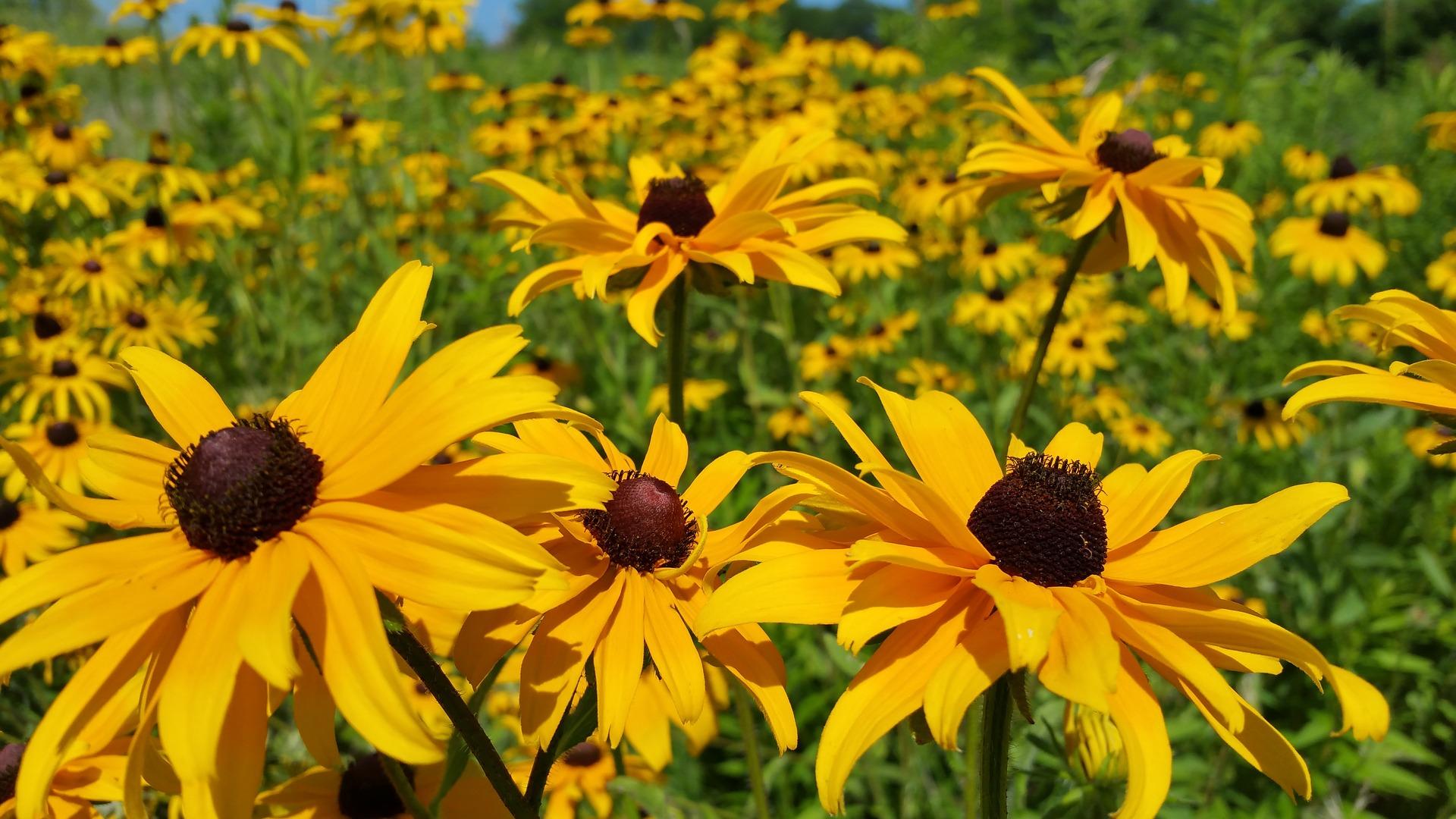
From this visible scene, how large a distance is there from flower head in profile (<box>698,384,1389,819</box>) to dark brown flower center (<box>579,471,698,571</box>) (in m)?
0.19

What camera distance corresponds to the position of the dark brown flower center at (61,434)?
10.4 ft

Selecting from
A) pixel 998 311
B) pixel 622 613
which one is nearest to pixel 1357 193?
pixel 998 311

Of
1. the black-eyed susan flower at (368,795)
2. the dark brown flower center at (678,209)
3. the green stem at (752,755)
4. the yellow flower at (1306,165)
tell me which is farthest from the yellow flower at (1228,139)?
the black-eyed susan flower at (368,795)

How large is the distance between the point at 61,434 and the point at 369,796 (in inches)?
104

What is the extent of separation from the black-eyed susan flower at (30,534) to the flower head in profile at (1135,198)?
2.74 metres

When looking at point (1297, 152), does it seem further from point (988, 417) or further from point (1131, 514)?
point (1131, 514)

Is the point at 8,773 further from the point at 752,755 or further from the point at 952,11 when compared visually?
the point at 952,11

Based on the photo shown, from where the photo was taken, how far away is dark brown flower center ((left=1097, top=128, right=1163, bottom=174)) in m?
1.86

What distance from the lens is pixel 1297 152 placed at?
21.1 feet

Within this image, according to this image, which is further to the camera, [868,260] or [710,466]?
[868,260]

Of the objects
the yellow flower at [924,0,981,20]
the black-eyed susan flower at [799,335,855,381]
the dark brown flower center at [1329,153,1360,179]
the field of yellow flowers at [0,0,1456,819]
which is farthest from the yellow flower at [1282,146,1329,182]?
the black-eyed susan flower at [799,335,855,381]

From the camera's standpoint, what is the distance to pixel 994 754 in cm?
96

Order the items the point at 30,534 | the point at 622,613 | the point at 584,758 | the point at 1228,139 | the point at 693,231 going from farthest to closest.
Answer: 1. the point at 1228,139
2. the point at 30,534
3. the point at 584,758
4. the point at 693,231
5. the point at 622,613

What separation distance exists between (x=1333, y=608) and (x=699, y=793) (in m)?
2.29
